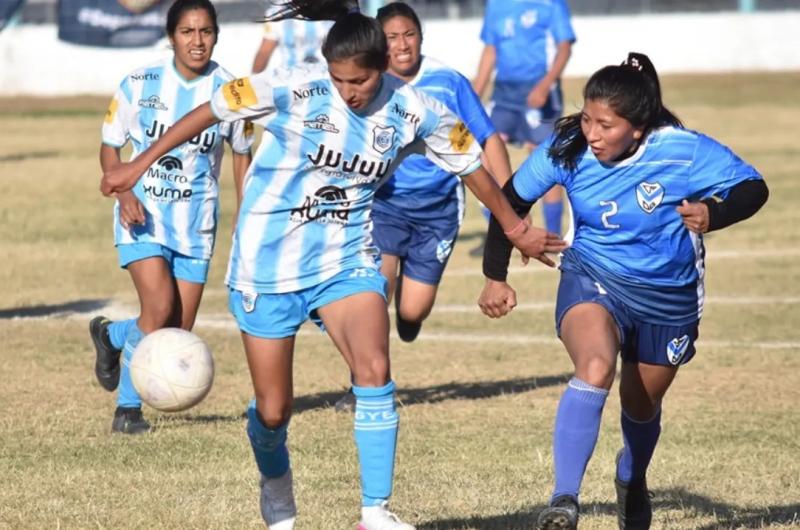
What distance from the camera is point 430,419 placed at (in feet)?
27.8

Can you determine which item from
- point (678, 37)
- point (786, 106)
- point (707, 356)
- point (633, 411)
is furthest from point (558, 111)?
point (678, 37)

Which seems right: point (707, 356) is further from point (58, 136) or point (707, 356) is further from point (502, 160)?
point (58, 136)

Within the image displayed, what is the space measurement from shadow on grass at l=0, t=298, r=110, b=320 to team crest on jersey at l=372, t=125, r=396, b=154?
21.7ft

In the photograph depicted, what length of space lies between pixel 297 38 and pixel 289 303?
11.0m

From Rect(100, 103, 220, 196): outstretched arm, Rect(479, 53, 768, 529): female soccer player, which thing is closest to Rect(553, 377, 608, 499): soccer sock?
Rect(479, 53, 768, 529): female soccer player

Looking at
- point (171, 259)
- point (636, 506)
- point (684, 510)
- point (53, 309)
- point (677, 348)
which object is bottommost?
point (53, 309)

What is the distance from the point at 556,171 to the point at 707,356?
4.76 metres

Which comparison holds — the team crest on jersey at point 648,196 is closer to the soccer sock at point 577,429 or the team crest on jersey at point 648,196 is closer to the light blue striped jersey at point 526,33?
the soccer sock at point 577,429

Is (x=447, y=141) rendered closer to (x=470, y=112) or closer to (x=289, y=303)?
(x=289, y=303)

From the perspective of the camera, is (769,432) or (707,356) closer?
(769,432)

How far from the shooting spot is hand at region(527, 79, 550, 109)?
47.8 ft

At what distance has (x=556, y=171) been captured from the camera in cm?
589

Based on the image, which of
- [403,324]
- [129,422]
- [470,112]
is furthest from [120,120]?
[403,324]

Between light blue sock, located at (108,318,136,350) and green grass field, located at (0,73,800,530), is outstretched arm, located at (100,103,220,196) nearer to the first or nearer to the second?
green grass field, located at (0,73,800,530)
